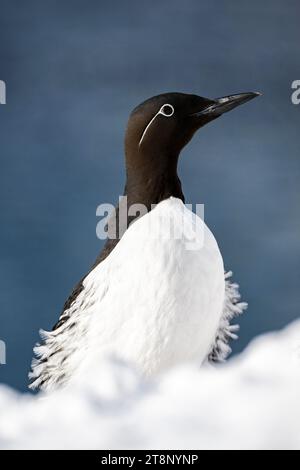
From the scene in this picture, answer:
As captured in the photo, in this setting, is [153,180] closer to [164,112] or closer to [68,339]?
[164,112]

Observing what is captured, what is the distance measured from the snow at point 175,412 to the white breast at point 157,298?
227 mm

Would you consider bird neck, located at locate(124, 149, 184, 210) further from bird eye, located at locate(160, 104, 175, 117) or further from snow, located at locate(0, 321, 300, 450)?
snow, located at locate(0, 321, 300, 450)

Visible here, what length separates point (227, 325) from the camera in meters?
2.53

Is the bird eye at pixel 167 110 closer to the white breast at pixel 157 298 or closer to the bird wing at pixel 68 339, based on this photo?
the white breast at pixel 157 298

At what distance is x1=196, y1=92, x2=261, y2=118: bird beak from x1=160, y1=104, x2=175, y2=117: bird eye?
0.30 feet

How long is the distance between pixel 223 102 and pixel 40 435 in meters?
1.10

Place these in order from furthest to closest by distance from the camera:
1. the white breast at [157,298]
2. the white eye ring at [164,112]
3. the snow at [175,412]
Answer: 1. the white eye ring at [164,112]
2. the white breast at [157,298]
3. the snow at [175,412]

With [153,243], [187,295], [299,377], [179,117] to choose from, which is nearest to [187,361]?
[187,295]

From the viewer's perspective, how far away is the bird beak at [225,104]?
2381 millimetres

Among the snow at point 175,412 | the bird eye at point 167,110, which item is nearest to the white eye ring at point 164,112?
the bird eye at point 167,110

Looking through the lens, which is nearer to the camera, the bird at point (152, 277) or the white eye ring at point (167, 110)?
the bird at point (152, 277)

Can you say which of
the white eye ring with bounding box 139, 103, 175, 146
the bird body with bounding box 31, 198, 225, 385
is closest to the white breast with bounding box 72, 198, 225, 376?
the bird body with bounding box 31, 198, 225, 385

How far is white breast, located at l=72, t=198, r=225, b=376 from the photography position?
220 cm

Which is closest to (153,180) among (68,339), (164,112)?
(164,112)
